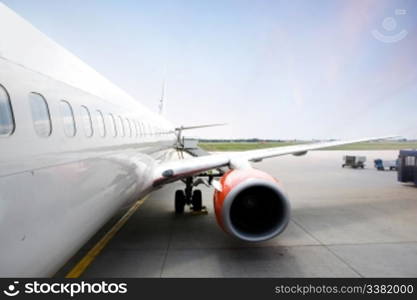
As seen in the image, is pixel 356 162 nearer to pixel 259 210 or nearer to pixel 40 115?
pixel 259 210

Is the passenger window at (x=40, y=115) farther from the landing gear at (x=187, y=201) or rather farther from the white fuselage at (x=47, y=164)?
the landing gear at (x=187, y=201)

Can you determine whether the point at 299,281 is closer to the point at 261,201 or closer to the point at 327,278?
the point at 327,278

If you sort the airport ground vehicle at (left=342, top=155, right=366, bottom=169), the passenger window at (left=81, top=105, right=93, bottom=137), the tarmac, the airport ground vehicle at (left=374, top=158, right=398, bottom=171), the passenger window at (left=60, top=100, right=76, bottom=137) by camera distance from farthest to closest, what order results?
the airport ground vehicle at (left=342, top=155, right=366, bottom=169), the airport ground vehicle at (left=374, top=158, right=398, bottom=171), the tarmac, the passenger window at (left=81, top=105, right=93, bottom=137), the passenger window at (left=60, top=100, right=76, bottom=137)

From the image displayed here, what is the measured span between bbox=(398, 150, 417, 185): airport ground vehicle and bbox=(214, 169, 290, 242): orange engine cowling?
1191cm

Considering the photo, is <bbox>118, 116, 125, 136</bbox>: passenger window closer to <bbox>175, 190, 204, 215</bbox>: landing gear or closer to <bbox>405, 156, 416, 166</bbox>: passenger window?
<bbox>175, 190, 204, 215</bbox>: landing gear

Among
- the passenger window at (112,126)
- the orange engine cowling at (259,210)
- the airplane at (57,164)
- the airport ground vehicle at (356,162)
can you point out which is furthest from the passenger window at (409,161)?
the passenger window at (112,126)

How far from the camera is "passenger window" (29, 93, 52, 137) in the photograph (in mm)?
2626

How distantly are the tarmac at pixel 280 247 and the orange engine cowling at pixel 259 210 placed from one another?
0.55 metres

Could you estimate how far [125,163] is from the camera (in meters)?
4.98

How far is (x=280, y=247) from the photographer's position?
6.14m

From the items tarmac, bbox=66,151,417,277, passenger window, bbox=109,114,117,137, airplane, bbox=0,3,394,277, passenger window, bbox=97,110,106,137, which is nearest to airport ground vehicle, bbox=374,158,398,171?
tarmac, bbox=66,151,417,277

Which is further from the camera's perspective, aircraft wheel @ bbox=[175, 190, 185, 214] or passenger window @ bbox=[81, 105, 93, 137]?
aircraft wheel @ bbox=[175, 190, 185, 214]

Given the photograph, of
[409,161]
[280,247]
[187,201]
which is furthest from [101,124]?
[409,161]

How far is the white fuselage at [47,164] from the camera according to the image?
224 centimetres
